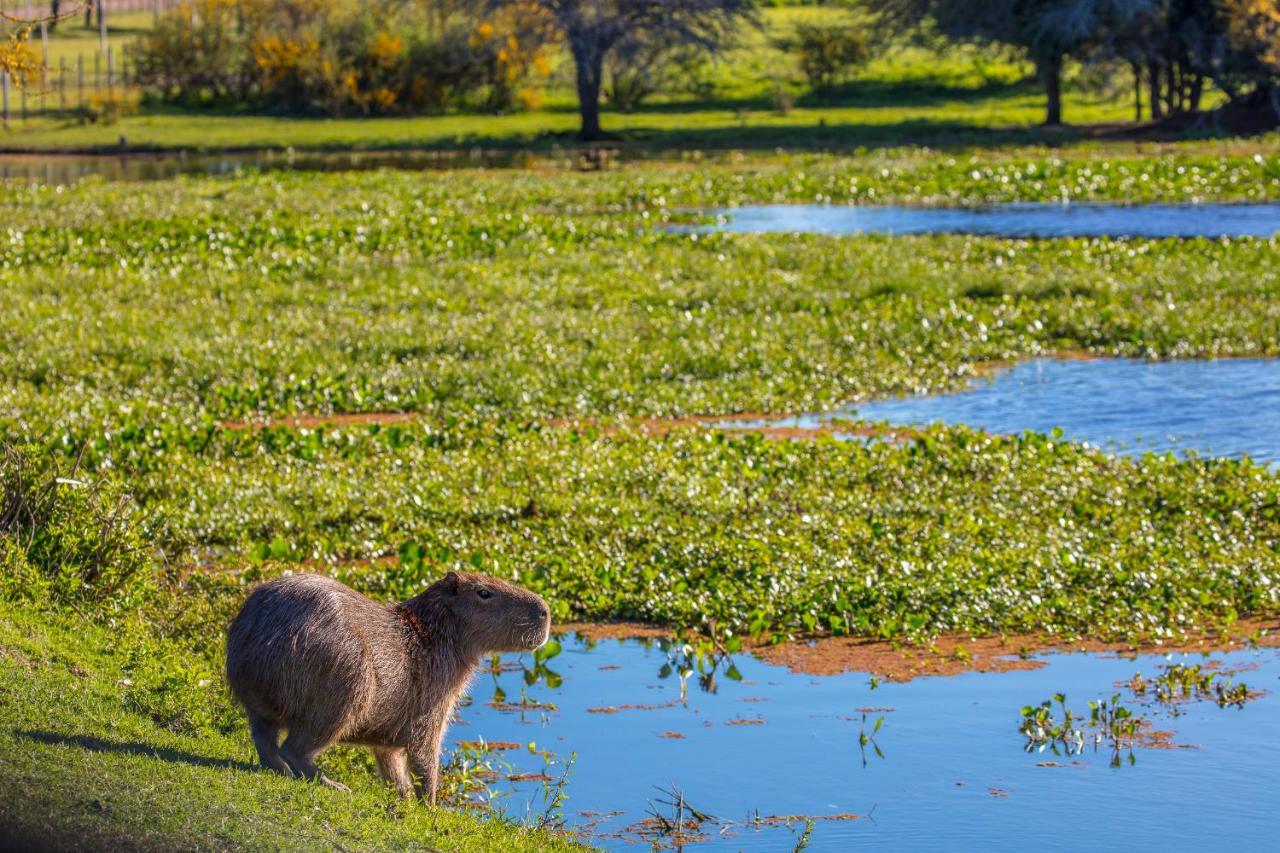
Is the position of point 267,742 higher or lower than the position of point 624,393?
lower

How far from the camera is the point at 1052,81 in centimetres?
5394

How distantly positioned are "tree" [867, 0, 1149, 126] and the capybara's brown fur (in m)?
45.3

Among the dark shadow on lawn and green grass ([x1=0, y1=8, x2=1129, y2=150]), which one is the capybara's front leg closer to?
the dark shadow on lawn

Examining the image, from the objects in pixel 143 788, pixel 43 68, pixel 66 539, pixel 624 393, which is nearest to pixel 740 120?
pixel 624 393

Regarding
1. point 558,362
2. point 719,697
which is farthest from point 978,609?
point 558,362

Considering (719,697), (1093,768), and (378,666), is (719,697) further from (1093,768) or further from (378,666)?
(378,666)

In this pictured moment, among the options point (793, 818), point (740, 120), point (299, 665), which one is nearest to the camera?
point (299, 665)

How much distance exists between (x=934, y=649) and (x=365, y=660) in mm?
4683

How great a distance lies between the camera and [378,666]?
21.8 ft

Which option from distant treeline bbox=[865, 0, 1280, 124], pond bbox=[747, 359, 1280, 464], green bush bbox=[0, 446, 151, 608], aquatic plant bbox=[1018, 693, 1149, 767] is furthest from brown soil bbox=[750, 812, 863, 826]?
distant treeline bbox=[865, 0, 1280, 124]

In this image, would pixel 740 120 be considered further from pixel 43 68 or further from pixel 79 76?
pixel 43 68

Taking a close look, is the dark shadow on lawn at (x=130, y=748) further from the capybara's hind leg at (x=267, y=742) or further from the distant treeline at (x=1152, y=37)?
the distant treeline at (x=1152, y=37)

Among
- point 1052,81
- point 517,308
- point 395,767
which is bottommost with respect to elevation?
point 395,767

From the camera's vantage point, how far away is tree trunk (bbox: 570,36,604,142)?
179 ft
